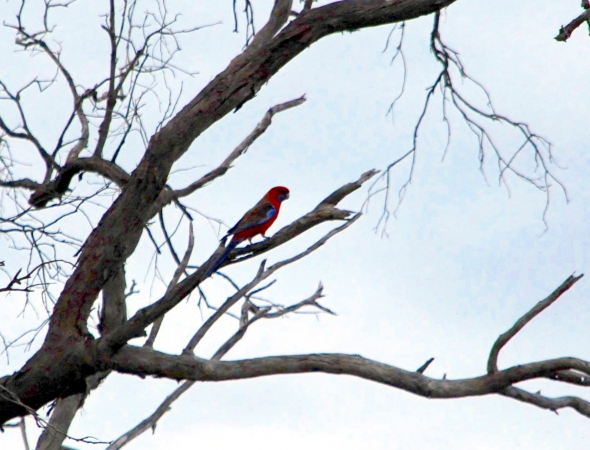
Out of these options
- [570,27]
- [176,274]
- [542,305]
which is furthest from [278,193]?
[542,305]

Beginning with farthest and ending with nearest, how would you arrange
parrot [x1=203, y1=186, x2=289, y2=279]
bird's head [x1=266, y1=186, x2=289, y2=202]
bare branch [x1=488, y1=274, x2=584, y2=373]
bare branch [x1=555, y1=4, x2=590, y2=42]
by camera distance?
bird's head [x1=266, y1=186, x2=289, y2=202], parrot [x1=203, y1=186, x2=289, y2=279], bare branch [x1=555, y1=4, x2=590, y2=42], bare branch [x1=488, y1=274, x2=584, y2=373]

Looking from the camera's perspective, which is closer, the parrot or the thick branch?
the thick branch

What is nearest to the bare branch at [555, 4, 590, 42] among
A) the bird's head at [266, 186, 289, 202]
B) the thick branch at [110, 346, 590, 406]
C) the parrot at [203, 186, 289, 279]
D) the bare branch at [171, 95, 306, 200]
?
the thick branch at [110, 346, 590, 406]

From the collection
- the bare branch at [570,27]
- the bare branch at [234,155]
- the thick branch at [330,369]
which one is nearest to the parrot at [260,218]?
the bare branch at [234,155]

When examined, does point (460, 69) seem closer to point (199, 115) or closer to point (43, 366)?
point (199, 115)

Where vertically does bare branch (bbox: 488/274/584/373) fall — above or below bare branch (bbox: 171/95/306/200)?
below

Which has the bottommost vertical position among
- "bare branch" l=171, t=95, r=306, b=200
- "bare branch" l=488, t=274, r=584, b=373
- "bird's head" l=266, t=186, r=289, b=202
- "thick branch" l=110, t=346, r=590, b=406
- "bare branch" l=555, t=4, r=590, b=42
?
"thick branch" l=110, t=346, r=590, b=406

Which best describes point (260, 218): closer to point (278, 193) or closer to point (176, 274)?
point (278, 193)

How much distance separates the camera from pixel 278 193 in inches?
278

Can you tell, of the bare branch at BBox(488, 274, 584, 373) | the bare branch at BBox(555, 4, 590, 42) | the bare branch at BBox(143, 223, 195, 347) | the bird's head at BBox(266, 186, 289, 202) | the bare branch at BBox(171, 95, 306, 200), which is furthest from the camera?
the bird's head at BBox(266, 186, 289, 202)

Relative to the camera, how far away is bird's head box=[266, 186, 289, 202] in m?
7.00

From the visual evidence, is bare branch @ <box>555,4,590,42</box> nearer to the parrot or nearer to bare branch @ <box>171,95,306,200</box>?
bare branch @ <box>171,95,306,200</box>

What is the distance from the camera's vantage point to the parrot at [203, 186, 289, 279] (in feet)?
19.1

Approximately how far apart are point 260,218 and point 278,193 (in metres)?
0.86
